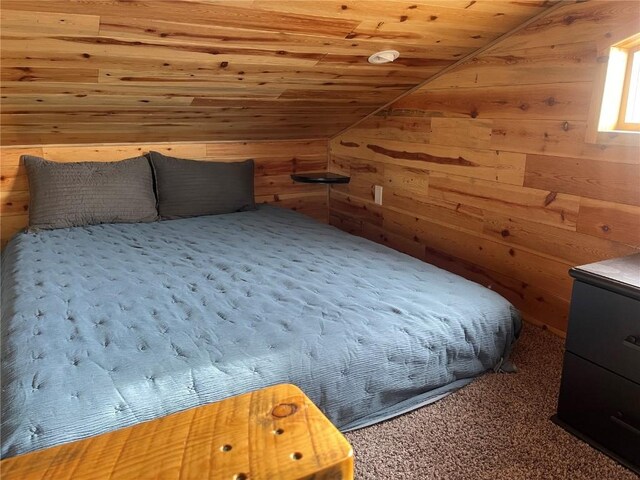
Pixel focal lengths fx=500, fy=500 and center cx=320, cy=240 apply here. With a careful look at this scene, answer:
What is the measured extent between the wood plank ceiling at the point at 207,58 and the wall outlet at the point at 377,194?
531 millimetres

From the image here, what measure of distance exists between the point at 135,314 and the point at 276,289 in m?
0.52

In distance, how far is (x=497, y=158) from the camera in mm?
2453

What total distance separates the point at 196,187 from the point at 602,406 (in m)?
2.39

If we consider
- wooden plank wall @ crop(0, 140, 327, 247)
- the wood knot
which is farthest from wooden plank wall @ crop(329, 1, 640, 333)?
the wood knot

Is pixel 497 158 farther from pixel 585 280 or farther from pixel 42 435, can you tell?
pixel 42 435

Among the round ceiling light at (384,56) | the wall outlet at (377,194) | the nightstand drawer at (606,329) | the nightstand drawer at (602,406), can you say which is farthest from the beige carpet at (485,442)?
the wall outlet at (377,194)

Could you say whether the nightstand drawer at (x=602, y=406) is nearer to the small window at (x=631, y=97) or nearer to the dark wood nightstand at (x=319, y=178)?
the small window at (x=631, y=97)

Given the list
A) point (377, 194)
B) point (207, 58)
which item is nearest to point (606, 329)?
point (207, 58)

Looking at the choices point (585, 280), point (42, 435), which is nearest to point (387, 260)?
point (585, 280)

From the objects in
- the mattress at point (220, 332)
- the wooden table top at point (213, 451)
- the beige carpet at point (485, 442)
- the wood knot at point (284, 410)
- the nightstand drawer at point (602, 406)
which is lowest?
the beige carpet at point (485, 442)

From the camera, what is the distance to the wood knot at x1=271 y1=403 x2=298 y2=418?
840 millimetres

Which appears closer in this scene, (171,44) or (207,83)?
(171,44)

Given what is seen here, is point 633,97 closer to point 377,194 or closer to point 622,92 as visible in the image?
point 622,92

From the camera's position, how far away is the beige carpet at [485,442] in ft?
4.82
